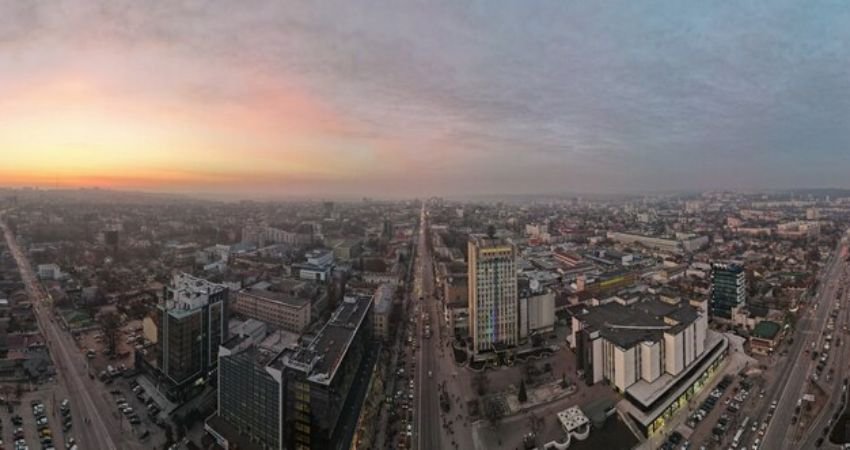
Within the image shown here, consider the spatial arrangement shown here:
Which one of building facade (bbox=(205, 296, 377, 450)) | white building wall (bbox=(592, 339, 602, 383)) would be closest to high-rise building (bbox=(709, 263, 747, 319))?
white building wall (bbox=(592, 339, 602, 383))

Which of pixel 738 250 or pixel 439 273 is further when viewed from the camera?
pixel 738 250

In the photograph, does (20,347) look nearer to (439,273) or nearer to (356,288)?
(356,288)

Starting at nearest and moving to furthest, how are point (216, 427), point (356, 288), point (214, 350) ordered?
point (216, 427)
point (214, 350)
point (356, 288)

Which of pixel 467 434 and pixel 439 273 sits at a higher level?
pixel 439 273

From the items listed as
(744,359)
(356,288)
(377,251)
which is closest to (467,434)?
(744,359)

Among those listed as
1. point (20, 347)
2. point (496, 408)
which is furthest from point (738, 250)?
point (20, 347)

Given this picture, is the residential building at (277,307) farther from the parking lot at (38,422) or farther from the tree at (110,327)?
the parking lot at (38,422)

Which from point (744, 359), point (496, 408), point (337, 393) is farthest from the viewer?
point (744, 359)

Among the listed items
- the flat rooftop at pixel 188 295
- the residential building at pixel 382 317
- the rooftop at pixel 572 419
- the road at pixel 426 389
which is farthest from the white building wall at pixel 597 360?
the flat rooftop at pixel 188 295

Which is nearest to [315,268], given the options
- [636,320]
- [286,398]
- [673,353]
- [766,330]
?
[286,398]
